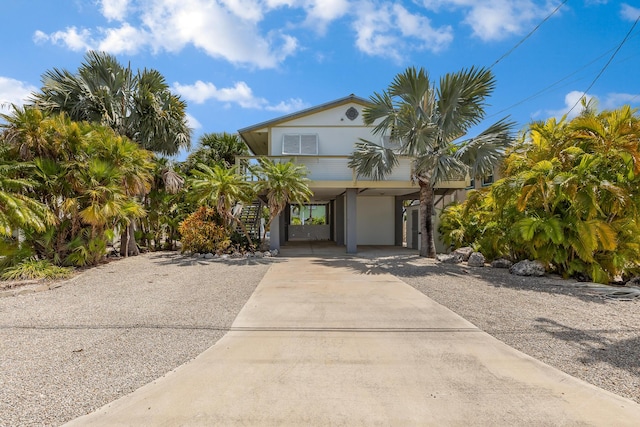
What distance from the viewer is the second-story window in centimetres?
1438

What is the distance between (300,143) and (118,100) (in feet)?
23.7

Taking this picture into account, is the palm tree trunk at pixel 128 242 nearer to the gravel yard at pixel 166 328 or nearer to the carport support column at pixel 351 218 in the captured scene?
the gravel yard at pixel 166 328

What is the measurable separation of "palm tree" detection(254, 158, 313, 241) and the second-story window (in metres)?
2.68

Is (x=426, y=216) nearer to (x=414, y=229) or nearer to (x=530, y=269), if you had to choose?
(x=530, y=269)

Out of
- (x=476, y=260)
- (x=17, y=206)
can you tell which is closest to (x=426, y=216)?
(x=476, y=260)

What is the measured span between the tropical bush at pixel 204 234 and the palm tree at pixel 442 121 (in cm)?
644

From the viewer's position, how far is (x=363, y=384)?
120 inches

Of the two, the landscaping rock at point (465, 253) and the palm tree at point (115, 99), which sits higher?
the palm tree at point (115, 99)

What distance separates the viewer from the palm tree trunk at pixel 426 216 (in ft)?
37.1

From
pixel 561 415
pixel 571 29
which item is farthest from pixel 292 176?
pixel 571 29

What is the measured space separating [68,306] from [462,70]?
1160 cm

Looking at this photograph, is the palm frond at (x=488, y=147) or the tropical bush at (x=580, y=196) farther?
the palm frond at (x=488, y=147)

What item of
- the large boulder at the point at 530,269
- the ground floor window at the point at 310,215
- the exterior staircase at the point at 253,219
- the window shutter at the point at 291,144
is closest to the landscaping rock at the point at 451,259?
the large boulder at the point at 530,269

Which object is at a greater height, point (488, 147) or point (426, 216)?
point (488, 147)
